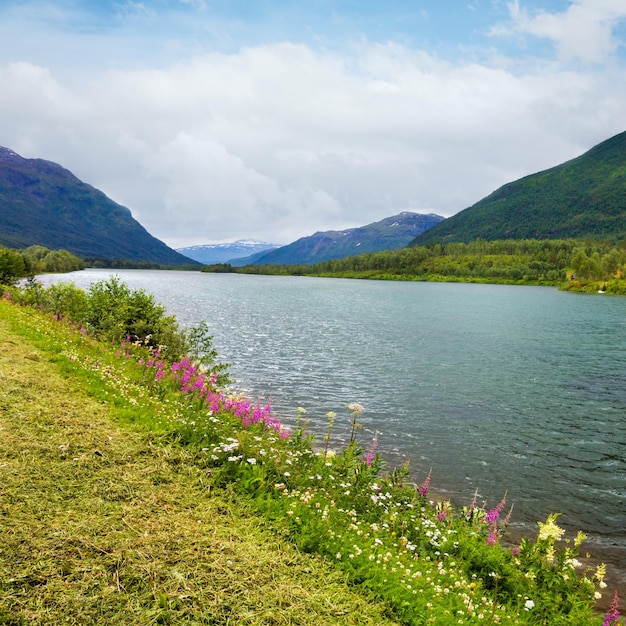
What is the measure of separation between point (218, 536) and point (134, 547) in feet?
4.33

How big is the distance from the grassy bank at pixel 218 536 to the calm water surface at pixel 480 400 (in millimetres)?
3660

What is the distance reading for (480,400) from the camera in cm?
2859

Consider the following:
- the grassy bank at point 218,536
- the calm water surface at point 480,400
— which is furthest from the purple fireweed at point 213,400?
the calm water surface at point 480,400

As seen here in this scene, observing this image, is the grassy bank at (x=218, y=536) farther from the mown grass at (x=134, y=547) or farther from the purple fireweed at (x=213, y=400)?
the purple fireweed at (x=213, y=400)

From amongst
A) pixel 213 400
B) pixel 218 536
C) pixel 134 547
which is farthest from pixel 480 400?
pixel 134 547

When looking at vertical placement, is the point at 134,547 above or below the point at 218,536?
above

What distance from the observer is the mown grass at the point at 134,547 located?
575 centimetres

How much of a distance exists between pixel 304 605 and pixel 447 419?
19.8 metres

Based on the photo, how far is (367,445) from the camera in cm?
2000

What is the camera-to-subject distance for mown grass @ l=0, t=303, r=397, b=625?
575cm

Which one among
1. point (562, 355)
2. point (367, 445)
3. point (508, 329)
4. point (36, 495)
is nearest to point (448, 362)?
point (562, 355)

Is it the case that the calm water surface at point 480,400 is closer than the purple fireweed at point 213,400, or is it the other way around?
the purple fireweed at point 213,400

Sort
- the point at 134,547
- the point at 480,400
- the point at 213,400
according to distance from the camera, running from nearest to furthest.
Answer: the point at 134,547 < the point at 213,400 < the point at 480,400

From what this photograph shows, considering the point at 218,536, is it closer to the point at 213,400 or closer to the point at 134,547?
the point at 134,547
